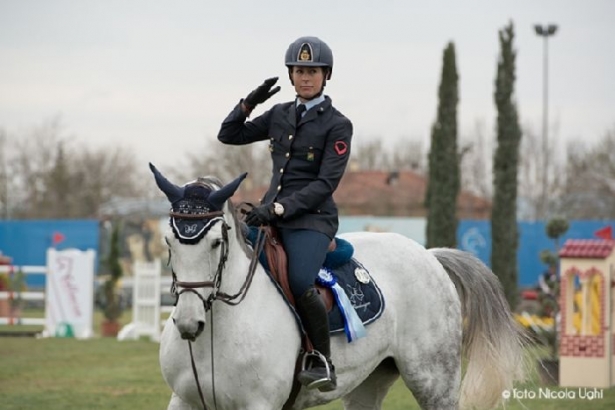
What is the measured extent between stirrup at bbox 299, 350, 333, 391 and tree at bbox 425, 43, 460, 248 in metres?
18.3

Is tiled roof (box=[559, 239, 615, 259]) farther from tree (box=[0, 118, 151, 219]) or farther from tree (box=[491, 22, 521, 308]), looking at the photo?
tree (box=[0, 118, 151, 219])

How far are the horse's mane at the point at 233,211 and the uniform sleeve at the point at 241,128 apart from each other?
66cm

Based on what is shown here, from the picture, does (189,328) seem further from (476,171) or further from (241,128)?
(476,171)

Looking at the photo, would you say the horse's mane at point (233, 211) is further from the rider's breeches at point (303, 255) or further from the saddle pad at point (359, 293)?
the saddle pad at point (359, 293)

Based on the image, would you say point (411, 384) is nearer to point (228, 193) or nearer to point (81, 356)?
point (228, 193)

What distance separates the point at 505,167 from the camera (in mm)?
24484

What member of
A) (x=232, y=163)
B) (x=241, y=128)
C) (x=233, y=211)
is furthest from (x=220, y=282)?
(x=232, y=163)

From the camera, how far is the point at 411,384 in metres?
7.53

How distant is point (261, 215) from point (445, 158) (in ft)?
61.9

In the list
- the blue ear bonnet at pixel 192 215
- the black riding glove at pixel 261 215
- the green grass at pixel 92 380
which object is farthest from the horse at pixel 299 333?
the green grass at pixel 92 380

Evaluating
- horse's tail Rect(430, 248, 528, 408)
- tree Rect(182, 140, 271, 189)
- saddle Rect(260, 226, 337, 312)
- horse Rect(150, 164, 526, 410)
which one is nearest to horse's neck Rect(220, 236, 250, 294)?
horse Rect(150, 164, 526, 410)

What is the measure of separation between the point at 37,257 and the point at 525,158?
2981 centimetres

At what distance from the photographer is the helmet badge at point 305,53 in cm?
655

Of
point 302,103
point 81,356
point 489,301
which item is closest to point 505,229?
point 81,356
